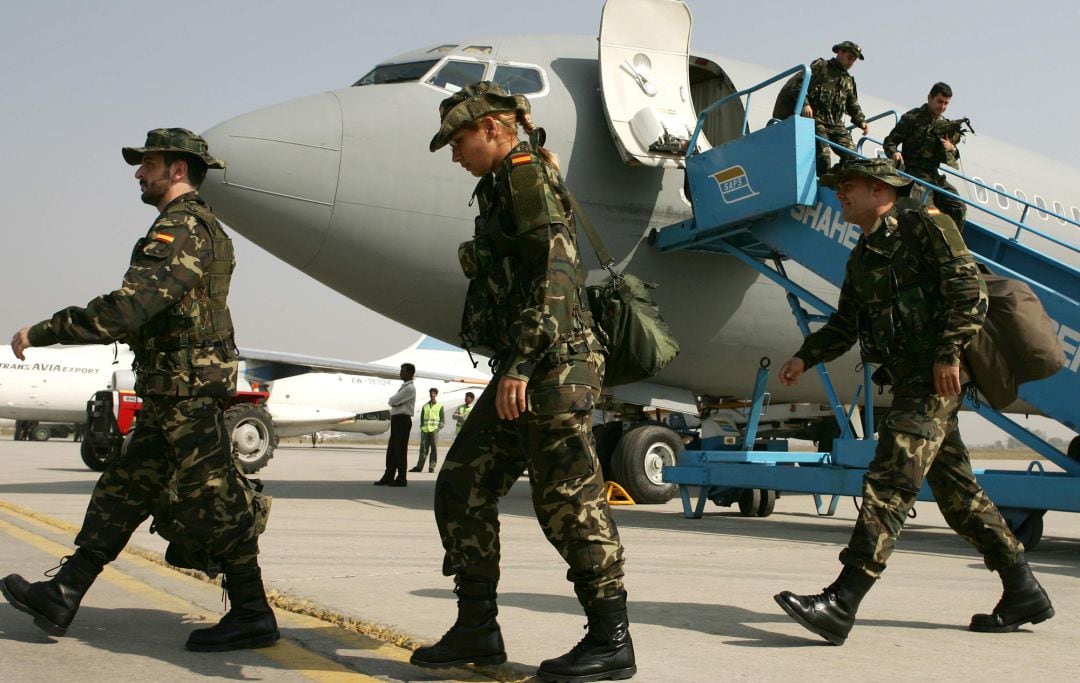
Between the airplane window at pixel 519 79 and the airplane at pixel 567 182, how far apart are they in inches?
0.6

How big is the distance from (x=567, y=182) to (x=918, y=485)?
212 inches

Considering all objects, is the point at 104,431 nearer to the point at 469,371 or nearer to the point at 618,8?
the point at 618,8

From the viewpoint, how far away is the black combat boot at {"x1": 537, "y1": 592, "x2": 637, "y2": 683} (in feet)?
10.7

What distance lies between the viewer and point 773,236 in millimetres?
8562

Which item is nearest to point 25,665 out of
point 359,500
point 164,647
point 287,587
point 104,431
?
point 164,647

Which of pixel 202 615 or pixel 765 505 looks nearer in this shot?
pixel 202 615

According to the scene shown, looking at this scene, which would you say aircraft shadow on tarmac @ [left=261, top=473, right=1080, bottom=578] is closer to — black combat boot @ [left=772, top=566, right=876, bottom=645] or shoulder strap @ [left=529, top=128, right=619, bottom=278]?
black combat boot @ [left=772, top=566, right=876, bottom=645]

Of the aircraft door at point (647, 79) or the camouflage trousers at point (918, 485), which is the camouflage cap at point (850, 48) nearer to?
the aircraft door at point (647, 79)

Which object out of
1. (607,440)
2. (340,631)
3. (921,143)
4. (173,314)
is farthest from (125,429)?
(340,631)

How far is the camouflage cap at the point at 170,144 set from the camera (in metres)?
4.10

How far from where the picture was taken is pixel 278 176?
8375 mm

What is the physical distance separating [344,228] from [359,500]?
3211 mm

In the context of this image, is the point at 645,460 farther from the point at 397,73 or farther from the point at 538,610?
the point at 538,610

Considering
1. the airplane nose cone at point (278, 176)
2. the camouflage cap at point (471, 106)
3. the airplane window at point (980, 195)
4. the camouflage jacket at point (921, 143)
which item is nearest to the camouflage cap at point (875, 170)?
the camouflage cap at point (471, 106)
